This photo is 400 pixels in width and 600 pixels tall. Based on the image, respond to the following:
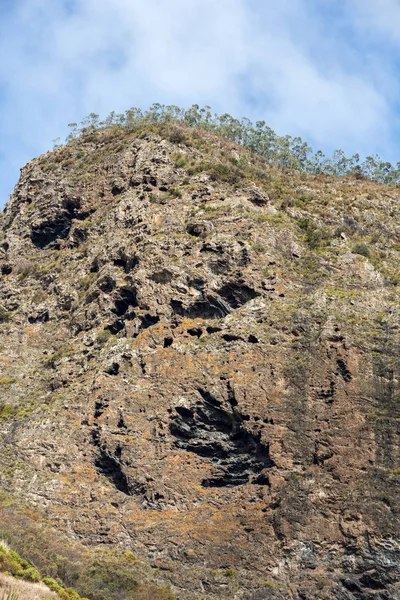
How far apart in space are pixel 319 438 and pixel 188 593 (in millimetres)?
10398

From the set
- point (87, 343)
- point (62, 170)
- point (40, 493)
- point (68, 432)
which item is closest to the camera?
point (40, 493)

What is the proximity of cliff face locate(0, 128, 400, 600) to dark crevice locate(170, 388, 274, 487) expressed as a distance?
0.26 feet

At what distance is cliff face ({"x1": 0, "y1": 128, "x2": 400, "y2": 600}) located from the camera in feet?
123

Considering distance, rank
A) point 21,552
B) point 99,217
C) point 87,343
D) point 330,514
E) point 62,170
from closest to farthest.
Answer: point 21,552 < point 330,514 < point 87,343 < point 99,217 < point 62,170

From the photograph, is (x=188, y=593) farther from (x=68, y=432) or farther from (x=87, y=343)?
(x=87, y=343)

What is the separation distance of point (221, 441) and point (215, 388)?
298cm

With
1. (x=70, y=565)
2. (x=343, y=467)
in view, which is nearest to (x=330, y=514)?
(x=343, y=467)

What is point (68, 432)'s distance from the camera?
43.2m

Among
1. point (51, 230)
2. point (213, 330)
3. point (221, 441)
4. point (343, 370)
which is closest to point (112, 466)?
point (221, 441)

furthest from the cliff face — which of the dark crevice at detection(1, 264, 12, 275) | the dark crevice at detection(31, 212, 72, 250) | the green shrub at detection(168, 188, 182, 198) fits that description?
the dark crevice at detection(31, 212, 72, 250)

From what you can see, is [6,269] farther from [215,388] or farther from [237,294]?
[215,388]

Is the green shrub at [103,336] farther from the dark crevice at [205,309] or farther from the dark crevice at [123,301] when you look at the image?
the dark crevice at [205,309]

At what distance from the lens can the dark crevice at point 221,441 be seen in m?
40.8

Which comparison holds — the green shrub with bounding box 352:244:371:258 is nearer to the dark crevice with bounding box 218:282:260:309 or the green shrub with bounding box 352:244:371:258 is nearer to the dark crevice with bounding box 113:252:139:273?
the dark crevice with bounding box 218:282:260:309
